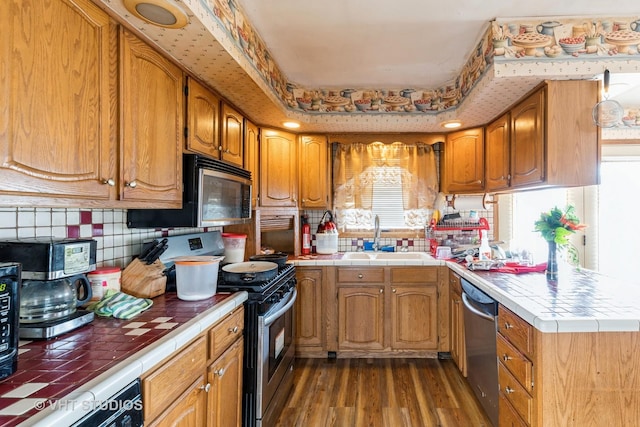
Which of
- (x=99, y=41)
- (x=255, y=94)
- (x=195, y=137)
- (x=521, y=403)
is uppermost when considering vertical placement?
(x=255, y=94)

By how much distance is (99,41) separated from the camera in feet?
3.92

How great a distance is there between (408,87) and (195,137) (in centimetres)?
188

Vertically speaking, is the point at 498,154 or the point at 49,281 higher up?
the point at 498,154

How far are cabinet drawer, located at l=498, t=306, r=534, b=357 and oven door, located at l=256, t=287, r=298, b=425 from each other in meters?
1.21

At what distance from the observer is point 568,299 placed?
1.56 m

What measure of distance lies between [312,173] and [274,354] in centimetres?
169

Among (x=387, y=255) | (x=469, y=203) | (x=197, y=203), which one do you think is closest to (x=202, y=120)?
(x=197, y=203)

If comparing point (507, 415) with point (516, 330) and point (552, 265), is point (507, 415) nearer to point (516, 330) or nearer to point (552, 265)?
point (516, 330)

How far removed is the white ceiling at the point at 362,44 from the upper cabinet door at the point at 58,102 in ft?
0.70

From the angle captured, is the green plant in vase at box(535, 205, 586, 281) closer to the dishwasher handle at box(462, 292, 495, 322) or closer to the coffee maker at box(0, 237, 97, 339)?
the dishwasher handle at box(462, 292, 495, 322)

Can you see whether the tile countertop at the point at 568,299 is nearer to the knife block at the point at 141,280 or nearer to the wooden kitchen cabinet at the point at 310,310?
the wooden kitchen cabinet at the point at 310,310

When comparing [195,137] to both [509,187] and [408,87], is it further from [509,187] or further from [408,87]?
[509,187]

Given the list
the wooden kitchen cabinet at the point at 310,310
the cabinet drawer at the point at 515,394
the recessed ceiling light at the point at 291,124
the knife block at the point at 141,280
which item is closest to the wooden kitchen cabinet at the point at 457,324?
the cabinet drawer at the point at 515,394

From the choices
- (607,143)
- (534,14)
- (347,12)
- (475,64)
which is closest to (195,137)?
(347,12)
